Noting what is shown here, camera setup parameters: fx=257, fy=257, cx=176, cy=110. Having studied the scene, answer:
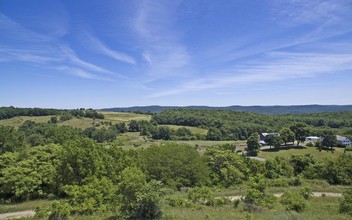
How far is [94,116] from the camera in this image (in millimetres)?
144500

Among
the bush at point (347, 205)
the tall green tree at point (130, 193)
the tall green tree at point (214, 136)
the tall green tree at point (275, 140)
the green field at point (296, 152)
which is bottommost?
the green field at point (296, 152)

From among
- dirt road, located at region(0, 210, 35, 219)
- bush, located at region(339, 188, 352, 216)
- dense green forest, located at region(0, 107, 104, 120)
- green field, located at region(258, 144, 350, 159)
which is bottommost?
green field, located at region(258, 144, 350, 159)

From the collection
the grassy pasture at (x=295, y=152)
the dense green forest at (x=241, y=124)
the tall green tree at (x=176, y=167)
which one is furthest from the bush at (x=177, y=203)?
the dense green forest at (x=241, y=124)

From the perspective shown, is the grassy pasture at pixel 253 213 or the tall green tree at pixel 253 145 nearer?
the grassy pasture at pixel 253 213

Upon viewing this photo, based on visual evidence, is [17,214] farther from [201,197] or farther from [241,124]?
[241,124]

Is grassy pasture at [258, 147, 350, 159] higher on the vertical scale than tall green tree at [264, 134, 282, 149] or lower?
lower

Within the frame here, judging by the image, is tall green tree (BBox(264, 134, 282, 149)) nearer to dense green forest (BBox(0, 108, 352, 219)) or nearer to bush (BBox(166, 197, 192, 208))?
dense green forest (BBox(0, 108, 352, 219))

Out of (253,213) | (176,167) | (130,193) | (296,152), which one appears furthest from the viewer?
(296,152)

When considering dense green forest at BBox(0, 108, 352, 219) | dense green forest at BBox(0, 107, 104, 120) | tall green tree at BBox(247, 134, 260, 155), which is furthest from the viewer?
dense green forest at BBox(0, 107, 104, 120)

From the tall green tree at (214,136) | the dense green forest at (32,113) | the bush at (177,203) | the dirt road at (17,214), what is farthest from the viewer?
the dense green forest at (32,113)

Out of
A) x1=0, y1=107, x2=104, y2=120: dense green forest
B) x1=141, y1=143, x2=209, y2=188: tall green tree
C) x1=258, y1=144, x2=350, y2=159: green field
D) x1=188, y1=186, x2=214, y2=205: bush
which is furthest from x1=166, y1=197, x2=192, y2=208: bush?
x1=0, y1=107, x2=104, y2=120: dense green forest

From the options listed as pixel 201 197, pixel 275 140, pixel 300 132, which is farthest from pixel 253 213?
pixel 300 132

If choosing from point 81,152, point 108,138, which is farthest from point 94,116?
point 81,152

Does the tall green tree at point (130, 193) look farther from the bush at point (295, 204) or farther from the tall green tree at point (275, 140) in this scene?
the tall green tree at point (275, 140)
